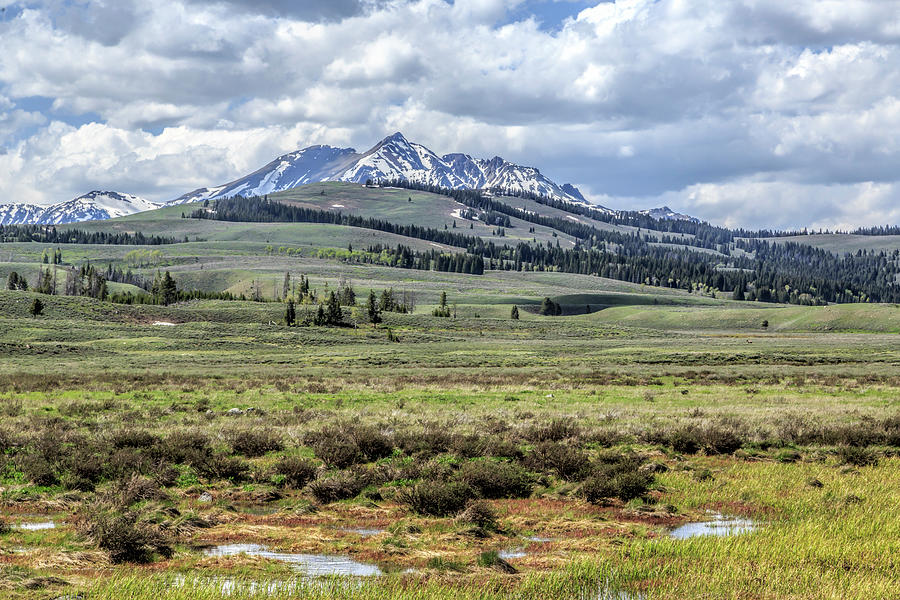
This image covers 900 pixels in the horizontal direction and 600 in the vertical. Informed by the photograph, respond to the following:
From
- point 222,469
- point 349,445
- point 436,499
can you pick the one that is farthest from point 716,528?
point 222,469

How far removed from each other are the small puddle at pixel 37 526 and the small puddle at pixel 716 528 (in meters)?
13.0

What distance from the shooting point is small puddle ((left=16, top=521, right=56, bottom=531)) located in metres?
15.5

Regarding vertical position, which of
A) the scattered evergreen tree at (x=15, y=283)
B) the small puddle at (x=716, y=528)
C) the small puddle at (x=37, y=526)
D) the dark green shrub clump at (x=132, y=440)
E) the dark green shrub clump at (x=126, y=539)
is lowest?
the small puddle at (x=37, y=526)

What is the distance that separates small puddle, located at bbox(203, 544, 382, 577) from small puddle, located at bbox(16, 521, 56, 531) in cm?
405

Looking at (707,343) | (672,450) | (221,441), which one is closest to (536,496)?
(672,450)

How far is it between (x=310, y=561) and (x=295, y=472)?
6.41 meters

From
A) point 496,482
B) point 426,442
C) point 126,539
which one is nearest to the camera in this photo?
point 126,539

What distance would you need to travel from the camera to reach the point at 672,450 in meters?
25.8

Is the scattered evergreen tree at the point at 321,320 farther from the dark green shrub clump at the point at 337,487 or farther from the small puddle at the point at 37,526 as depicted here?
the small puddle at the point at 37,526

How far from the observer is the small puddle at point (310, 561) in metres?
12.9

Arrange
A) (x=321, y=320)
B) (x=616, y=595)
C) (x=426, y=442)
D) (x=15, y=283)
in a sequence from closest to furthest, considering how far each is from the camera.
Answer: (x=616, y=595) → (x=426, y=442) → (x=321, y=320) → (x=15, y=283)

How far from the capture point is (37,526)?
51.8ft

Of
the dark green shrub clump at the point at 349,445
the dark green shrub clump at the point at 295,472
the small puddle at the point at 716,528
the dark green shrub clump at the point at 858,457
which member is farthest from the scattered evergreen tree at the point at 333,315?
the small puddle at the point at 716,528

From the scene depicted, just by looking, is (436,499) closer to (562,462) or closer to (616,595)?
(562,462)
